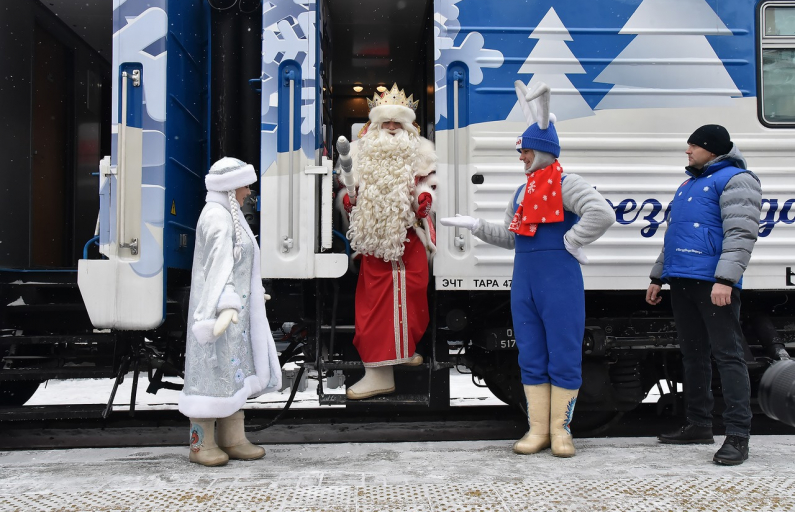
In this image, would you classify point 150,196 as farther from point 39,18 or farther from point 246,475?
point 39,18

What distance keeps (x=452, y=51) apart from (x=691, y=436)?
8.55 ft

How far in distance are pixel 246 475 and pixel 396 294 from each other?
1.39m

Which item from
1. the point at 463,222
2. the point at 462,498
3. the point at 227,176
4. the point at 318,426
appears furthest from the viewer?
the point at 318,426

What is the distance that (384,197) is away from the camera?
3854mm

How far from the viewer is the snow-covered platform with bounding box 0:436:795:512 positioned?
2527mm

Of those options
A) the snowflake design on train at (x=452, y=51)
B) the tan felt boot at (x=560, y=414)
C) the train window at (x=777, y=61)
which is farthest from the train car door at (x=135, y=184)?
the train window at (x=777, y=61)

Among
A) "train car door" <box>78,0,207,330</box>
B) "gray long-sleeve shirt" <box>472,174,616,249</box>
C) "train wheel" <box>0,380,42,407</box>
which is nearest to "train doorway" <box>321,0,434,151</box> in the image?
"train car door" <box>78,0,207,330</box>

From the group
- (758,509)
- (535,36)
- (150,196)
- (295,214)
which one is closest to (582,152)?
(535,36)

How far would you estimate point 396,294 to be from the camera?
152 inches

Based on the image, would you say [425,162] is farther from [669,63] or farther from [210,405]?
[210,405]

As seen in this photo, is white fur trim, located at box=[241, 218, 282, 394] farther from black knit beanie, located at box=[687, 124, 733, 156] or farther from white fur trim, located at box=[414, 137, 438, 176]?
black knit beanie, located at box=[687, 124, 733, 156]

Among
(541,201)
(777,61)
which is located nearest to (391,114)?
(541,201)

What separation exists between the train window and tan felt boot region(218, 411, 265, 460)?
141 inches

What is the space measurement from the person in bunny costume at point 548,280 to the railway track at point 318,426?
101 cm
